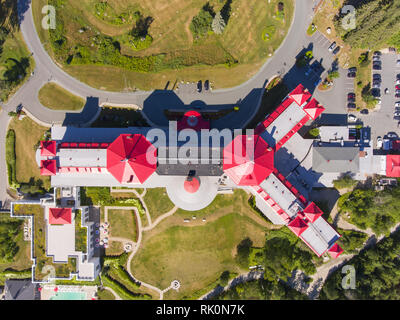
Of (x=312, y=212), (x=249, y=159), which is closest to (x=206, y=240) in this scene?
(x=249, y=159)

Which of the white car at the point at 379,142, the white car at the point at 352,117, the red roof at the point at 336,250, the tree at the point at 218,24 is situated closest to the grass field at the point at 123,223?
the red roof at the point at 336,250

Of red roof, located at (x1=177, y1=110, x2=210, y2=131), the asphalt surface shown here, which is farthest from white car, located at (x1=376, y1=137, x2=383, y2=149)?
red roof, located at (x1=177, y1=110, x2=210, y2=131)

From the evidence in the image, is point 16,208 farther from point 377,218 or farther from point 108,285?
point 377,218

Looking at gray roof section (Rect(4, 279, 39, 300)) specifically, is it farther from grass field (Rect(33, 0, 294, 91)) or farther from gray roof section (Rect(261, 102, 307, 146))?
gray roof section (Rect(261, 102, 307, 146))

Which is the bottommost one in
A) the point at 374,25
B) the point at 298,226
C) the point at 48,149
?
the point at 298,226

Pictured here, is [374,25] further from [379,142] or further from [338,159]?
[338,159]

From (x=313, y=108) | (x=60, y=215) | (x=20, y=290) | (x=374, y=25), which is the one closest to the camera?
(x=374, y=25)
